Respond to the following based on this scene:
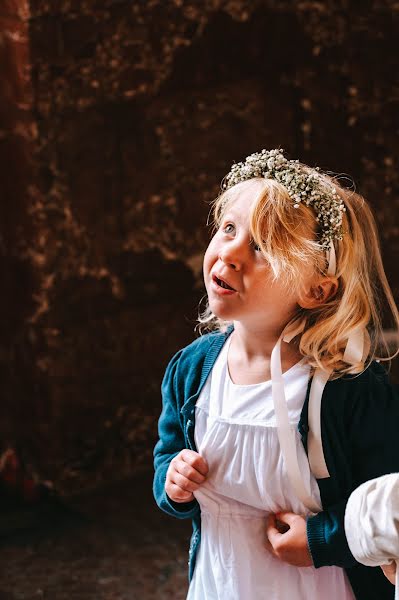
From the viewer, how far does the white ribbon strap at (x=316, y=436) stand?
4.87 feet

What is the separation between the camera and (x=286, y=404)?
59.2 inches

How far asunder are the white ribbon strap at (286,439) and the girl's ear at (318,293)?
0.13m

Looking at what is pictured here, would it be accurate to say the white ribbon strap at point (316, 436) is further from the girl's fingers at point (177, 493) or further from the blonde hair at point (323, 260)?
the girl's fingers at point (177, 493)

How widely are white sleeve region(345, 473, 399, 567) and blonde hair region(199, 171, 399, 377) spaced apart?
1.08 feet

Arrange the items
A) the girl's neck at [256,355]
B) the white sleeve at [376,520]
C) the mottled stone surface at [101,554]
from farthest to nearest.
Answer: the mottled stone surface at [101,554], the girl's neck at [256,355], the white sleeve at [376,520]

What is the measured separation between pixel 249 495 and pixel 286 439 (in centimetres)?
15

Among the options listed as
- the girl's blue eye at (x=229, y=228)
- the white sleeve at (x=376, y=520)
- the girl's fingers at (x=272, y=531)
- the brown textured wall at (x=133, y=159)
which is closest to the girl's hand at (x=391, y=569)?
the white sleeve at (x=376, y=520)

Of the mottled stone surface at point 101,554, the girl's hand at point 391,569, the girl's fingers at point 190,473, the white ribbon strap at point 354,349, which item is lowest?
the mottled stone surface at point 101,554

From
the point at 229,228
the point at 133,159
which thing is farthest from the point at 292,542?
the point at 133,159

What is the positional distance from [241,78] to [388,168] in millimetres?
687

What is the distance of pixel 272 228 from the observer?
1478mm

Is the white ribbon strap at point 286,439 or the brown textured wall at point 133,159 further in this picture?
the brown textured wall at point 133,159

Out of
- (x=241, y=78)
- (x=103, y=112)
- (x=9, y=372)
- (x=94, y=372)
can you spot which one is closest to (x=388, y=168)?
(x=241, y=78)

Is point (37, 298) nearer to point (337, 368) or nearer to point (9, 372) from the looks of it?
point (9, 372)
